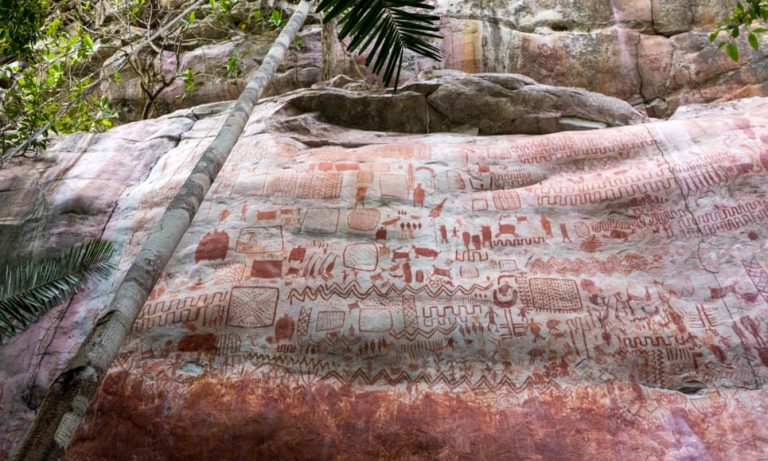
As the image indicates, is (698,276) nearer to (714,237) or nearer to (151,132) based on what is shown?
(714,237)

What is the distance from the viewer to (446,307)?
458 cm

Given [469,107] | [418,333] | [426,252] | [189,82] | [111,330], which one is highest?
[111,330]

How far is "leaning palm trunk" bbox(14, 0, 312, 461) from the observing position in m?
2.44

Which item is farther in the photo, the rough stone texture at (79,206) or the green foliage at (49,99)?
the green foliage at (49,99)

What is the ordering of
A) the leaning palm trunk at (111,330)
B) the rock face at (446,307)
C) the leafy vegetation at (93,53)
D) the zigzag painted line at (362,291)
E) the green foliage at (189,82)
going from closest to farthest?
the leaning palm trunk at (111,330) → the rock face at (446,307) → the zigzag painted line at (362,291) → the leafy vegetation at (93,53) → the green foliage at (189,82)

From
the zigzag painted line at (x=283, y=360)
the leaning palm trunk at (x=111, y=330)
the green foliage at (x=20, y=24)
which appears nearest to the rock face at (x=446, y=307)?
the zigzag painted line at (x=283, y=360)

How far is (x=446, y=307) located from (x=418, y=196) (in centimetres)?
128

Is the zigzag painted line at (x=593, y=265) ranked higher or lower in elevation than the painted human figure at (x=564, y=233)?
lower

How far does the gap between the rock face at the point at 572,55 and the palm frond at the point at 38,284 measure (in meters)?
4.82

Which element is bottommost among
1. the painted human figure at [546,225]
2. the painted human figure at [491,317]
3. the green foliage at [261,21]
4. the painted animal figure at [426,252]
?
the painted human figure at [491,317]

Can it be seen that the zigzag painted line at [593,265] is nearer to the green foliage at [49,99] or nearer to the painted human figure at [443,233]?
the painted human figure at [443,233]

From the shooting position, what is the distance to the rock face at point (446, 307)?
12.8ft

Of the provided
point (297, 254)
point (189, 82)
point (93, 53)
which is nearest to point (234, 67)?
point (189, 82)

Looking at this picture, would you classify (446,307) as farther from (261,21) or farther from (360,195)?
(261,21)
